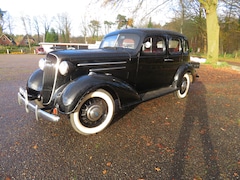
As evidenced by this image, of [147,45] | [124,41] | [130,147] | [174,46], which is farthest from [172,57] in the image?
[130,147]

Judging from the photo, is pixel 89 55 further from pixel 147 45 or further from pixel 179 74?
pixel 179 74

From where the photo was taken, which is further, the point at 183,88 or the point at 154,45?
the point at 183,88

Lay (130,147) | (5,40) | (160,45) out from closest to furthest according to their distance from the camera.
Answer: (130,147)
(160,45)
(5,40)

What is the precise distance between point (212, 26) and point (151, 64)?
1179 centimetres

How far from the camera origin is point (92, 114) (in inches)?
117

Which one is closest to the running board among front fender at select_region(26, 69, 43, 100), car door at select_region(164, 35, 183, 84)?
car door at select_region(164, 35, 183, 84)

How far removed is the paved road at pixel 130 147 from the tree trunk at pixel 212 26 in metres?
11.3

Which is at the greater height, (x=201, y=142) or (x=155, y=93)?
(x=155, y=93)

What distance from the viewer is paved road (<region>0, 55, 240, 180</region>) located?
212cm

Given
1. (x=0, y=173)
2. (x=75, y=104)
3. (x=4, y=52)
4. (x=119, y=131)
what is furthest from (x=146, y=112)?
(x=4, y=52)

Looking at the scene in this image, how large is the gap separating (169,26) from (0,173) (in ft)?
110

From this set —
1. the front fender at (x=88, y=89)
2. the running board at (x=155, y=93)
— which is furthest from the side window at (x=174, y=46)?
the front fender at (x=88, y=89)

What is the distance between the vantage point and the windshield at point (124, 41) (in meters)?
3.93

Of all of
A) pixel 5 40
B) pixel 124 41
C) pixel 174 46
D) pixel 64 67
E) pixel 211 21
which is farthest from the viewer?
pixel 5 40
